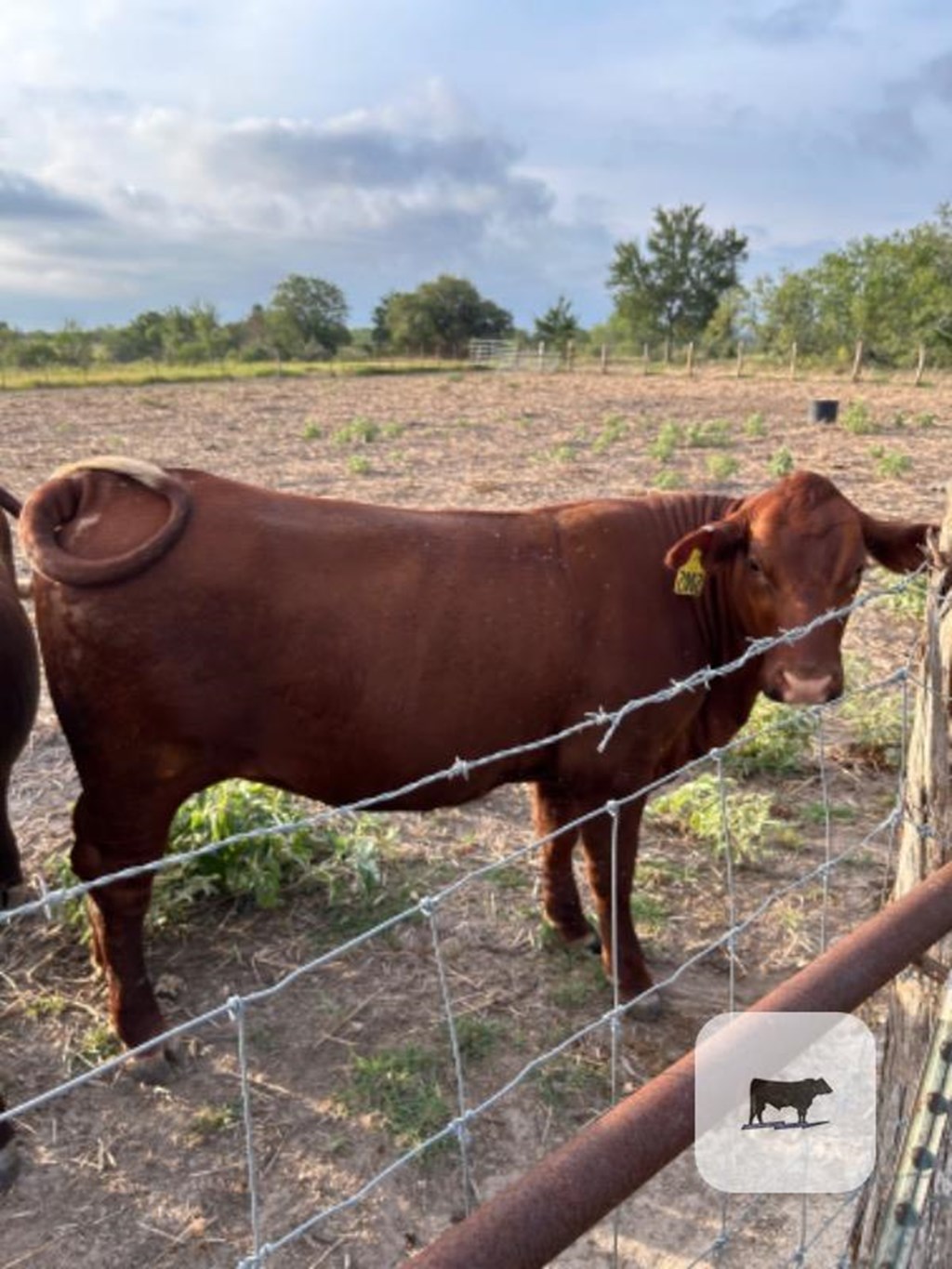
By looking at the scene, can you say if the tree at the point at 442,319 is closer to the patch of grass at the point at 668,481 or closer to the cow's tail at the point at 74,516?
the patch of grass at the point at 668,481

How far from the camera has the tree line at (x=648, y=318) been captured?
155ft

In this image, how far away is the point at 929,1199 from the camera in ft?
5.95

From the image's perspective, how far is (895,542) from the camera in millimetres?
3469

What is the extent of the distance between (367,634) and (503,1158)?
5.14 ft

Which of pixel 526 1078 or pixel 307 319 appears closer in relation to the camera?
pixel 526 1078

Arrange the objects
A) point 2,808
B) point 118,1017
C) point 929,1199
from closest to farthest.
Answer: point 929,1199
point 118,1017
point 2,808

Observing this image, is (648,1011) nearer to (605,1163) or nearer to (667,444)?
(605,1163)

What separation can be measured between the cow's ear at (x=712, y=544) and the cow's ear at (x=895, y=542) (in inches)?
16.8

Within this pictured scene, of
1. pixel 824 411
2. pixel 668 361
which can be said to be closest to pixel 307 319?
pixel 668 361

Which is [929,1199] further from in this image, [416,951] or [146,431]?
[146,431]

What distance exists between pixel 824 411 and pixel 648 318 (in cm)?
5524

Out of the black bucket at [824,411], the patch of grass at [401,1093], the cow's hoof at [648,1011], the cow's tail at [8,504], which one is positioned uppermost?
the black bucket at [824,411]

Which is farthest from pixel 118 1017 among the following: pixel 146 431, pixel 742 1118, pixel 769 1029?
pixel 146 431

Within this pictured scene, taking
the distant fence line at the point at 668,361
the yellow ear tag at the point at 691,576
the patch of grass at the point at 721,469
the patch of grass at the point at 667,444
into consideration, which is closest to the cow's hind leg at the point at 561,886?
the yellow ear tag at the point at 691,576
